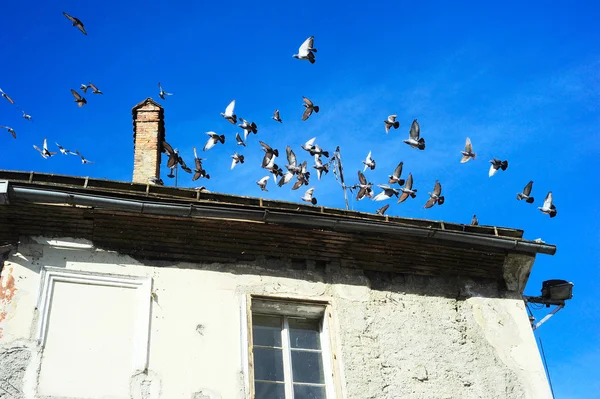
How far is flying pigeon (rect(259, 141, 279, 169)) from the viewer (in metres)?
12.9

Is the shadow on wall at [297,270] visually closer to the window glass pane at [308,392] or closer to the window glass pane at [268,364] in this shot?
the window glass pane at [268,364]

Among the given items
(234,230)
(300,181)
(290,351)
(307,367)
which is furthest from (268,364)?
(300,181)

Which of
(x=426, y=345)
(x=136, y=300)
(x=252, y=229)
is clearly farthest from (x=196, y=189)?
(x=426, y=345)

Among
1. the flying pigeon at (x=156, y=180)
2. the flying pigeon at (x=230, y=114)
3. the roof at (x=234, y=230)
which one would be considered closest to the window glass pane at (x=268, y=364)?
the roof at (x=234, y=230)

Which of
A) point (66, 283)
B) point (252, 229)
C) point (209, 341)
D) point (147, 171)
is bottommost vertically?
point (209, 341)

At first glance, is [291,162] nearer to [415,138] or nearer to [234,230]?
[415,138]

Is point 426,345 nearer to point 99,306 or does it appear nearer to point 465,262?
point 465,262

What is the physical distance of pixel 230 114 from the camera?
42.6ft

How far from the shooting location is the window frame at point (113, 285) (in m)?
7.28

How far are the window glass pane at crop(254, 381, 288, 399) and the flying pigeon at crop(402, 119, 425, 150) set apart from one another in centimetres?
591

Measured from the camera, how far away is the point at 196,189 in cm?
829

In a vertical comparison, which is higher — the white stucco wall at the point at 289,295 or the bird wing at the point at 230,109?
the bird wing at the point at 230,109

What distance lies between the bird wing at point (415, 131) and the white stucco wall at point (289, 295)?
408cm

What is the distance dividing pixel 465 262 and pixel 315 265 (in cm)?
175
